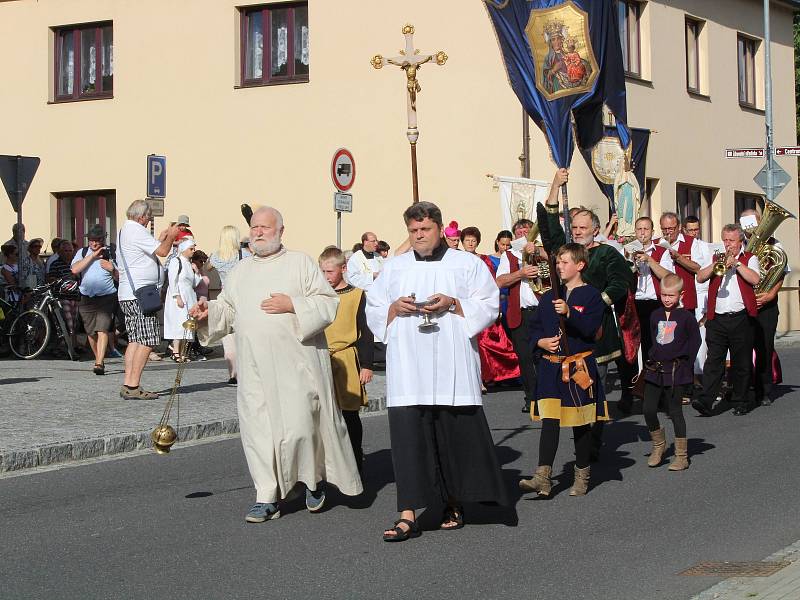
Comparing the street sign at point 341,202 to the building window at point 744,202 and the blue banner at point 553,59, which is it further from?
the building window at point 744,202

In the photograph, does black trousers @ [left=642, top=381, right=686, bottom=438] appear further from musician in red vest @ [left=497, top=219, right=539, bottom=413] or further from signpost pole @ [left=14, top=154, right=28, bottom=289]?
signpost pole @ [left=14, top=154, right=28, bottom=289]

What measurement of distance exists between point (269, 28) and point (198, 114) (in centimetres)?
217

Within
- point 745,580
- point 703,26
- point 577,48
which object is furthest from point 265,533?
point 703,26

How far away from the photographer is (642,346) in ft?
47.2

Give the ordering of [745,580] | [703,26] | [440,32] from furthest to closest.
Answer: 1. [703,26]
2. [440,32]
3. [745,580]

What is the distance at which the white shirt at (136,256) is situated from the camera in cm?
1405

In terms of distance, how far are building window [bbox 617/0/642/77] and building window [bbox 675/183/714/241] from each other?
2963 millimetres

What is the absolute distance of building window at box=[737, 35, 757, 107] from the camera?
31578mm

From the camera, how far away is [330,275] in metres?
9.69

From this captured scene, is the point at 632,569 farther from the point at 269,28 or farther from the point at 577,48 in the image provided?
the point at 269,28

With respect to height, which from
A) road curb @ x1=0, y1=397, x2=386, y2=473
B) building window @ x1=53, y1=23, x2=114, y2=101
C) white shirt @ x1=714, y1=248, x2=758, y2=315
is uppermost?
building window @ x1=53, y1=23, x2=114, y2=101

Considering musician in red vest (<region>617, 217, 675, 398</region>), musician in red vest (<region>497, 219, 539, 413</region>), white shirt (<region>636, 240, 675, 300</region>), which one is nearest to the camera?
musician in red vest (<region>617, 217, 675, 398</region>)

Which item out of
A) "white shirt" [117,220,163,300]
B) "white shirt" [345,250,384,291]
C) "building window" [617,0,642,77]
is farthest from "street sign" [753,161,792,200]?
"white shirt" [117,220,163,300]

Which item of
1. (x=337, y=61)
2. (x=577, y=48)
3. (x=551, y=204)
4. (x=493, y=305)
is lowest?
(x=493, y=305)
